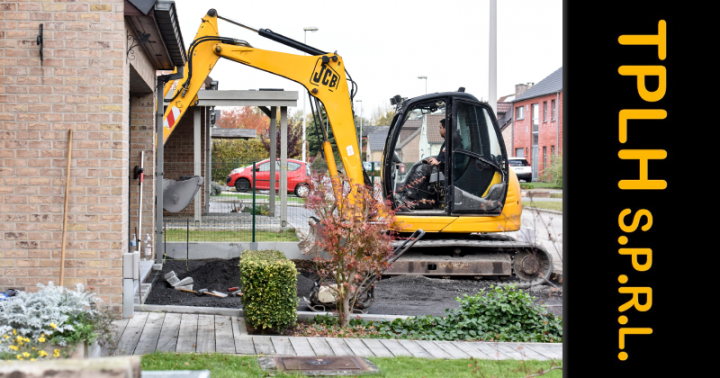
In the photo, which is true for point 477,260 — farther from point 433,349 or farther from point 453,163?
point 433,349

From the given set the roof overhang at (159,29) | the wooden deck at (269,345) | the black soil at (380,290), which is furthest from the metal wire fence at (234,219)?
the wooden deck at (269,345)

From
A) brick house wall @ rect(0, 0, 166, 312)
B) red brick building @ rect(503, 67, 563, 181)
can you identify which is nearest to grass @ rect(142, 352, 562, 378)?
brick house wall @ rect(0, 0, 166, 312)

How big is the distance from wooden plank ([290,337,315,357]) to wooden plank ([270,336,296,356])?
0.04 metres

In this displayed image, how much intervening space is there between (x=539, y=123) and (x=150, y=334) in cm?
4729

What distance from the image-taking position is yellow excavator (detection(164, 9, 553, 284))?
10.5 metres

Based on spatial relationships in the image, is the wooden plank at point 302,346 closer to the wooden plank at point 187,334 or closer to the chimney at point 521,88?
the wooden plank at point 187,334

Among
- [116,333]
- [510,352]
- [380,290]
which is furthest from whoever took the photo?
[380,290]

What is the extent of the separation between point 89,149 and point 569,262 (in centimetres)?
508

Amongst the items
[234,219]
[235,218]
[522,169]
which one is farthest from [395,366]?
[522,169]

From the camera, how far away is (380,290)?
30.8ft

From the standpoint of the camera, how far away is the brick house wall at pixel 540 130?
4591 cm

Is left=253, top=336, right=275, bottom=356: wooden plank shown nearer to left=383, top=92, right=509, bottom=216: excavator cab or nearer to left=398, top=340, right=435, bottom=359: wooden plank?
left=398, top=340, right=435, bottom=359: wooden plank

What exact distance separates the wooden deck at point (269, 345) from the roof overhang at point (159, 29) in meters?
3.14

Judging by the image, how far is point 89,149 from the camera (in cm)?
609
